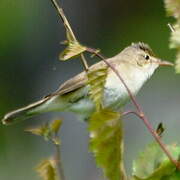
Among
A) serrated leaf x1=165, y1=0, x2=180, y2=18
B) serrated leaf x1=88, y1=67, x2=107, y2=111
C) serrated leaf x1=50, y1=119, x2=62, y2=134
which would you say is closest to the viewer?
serrated leaf x1=165, y1=0, x2=180, y2=18

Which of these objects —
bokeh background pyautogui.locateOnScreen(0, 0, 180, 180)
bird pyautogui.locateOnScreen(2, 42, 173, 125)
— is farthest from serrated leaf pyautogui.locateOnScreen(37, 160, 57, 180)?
bokeh background pyautogui.locateOnScreen(0, 0, 180, 180)

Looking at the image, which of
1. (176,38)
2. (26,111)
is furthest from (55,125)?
(26,111)

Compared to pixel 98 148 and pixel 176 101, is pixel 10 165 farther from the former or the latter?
pixel 98 148

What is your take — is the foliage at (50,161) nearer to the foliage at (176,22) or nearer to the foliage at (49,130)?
the foliage at (49,130)

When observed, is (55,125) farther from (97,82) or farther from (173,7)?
(173,7)

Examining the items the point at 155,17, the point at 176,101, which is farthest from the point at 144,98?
the point at 155,17

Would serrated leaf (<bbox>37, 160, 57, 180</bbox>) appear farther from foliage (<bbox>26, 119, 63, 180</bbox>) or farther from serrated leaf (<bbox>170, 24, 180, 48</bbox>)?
serrated leaf (<bbox>170, 24, 180, 48</bbox>)
